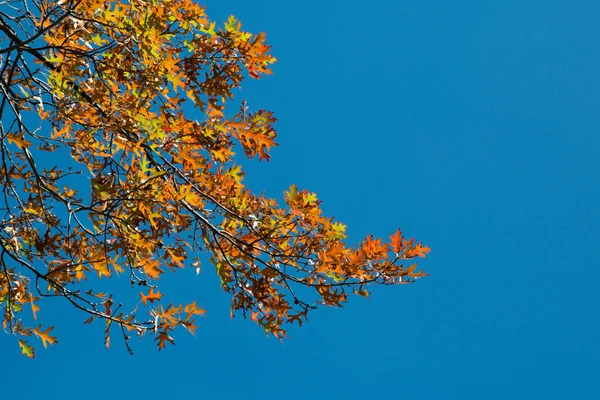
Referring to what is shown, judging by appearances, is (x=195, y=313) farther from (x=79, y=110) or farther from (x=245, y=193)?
(x=79, y=110)

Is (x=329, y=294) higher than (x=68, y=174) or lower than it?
lower

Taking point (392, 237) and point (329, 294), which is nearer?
point (392, 237)

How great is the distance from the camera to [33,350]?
5.90 meters

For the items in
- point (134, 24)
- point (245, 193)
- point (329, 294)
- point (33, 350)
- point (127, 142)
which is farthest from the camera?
point (33, 350)

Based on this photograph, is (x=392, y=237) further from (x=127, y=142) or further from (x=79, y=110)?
(x=79, y=110)

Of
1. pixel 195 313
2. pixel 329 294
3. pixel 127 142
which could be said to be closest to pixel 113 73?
pixel 127 142

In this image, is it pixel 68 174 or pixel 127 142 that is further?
pixel 68 174

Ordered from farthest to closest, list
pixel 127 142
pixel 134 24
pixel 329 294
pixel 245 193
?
pixel 245 193 → pixel 329 294 → pixel 127 142 → pixel 134 24

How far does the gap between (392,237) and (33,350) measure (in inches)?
135

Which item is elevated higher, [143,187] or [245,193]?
[245,193]

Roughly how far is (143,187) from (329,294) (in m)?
1.56

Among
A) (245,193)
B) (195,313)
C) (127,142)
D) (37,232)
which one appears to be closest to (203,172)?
(245,193)

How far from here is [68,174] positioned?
17.8ft

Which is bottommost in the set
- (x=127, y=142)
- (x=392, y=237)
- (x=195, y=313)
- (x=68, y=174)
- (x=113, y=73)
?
(x=195, y=313)
